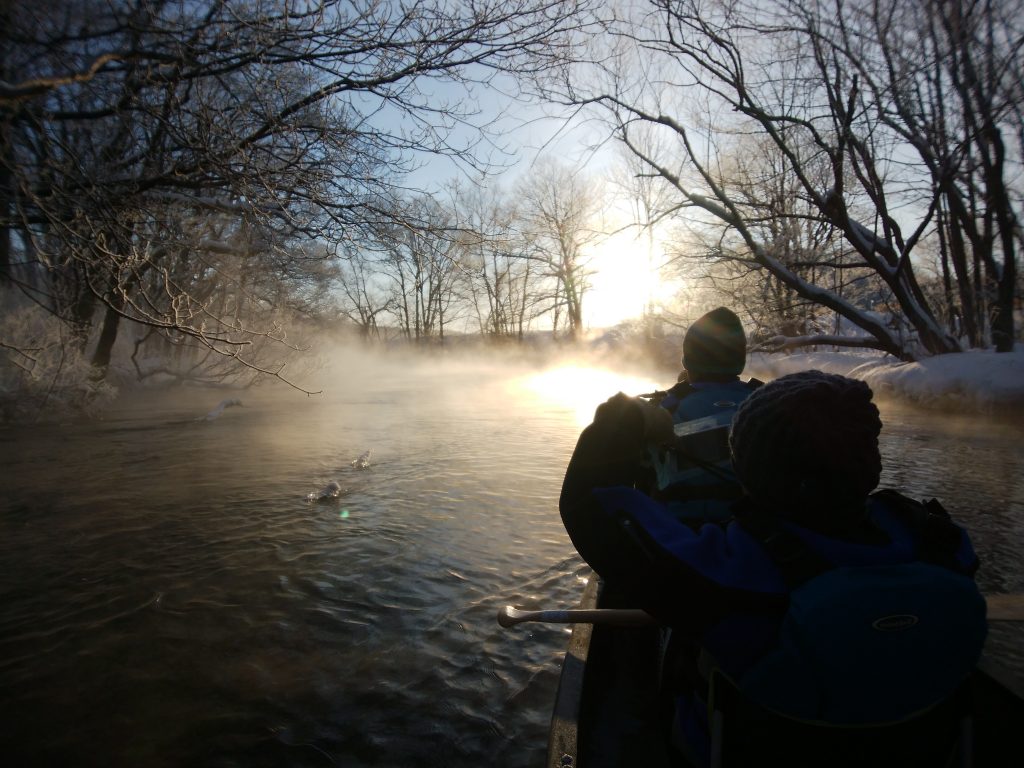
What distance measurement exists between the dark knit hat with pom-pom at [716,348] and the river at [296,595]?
1805 mm

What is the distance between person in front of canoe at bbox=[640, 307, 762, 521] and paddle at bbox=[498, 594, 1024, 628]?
22.8 inches

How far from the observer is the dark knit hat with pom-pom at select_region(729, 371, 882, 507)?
4.03 ft

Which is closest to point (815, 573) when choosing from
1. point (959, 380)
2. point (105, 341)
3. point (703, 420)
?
point (703, 420)

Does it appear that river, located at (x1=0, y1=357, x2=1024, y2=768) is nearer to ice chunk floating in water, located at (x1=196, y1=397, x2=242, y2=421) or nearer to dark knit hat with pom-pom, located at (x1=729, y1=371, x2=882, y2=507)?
dark knit hat with pom-pom, located at (x1=729, y1=371, x2=882, y2=507)

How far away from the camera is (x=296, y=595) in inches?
152

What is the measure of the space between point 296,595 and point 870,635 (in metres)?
3.64

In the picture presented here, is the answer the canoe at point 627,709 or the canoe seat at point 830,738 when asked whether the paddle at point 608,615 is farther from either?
the canoe seat at point 830,738

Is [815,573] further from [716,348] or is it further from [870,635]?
[716,348]

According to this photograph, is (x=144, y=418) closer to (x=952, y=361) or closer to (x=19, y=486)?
(x=19, y=486)

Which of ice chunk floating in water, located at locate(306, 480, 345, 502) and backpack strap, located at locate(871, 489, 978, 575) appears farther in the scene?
ice chunk floating in water, located at locate(306, 480, 345, 502)

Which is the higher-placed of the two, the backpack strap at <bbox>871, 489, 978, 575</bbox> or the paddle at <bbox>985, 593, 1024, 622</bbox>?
the backpack strap at <bbox>871, 489, 978, 575</bbox>

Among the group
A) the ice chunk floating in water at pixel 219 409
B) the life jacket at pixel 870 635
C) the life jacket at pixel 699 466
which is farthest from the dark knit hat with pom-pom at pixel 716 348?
the ice chunk floating in water at pixel 219 409

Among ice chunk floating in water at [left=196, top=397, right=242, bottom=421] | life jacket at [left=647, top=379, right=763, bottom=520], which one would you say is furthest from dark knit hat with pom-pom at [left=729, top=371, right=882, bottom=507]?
ice chunk floating in water at [left=196, top=397, right=242, bottom=421]

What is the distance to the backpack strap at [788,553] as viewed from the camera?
1.18 metres
